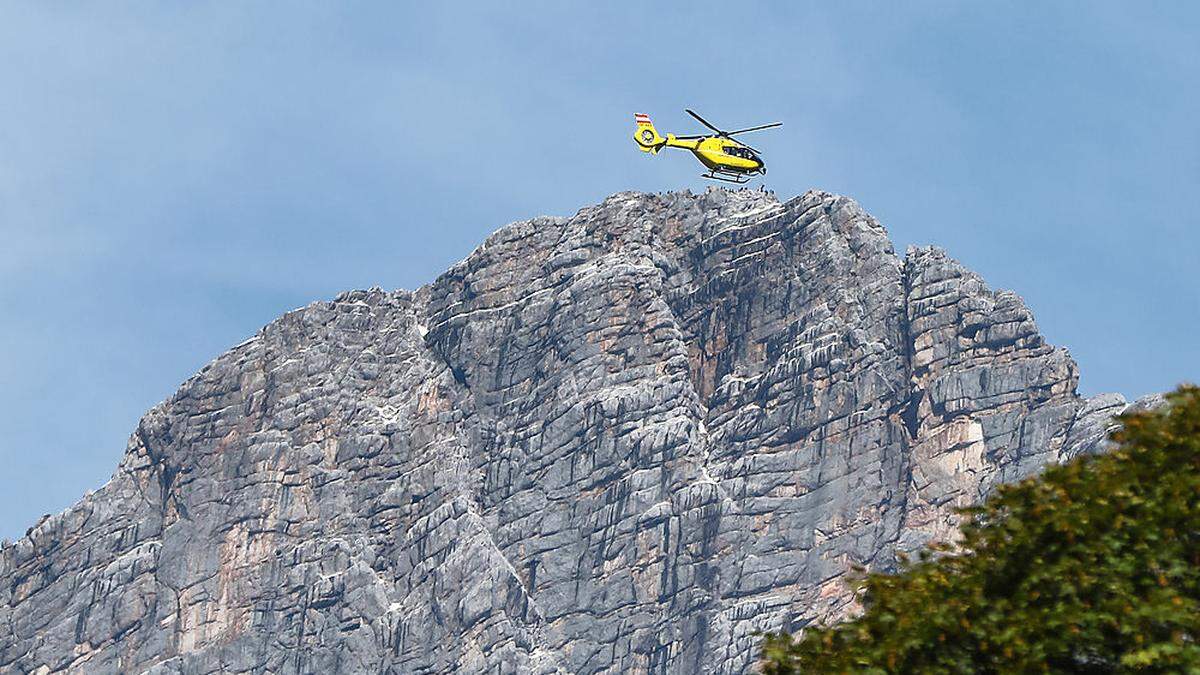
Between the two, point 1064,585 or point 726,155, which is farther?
point 726,155

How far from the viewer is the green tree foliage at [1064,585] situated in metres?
48.6

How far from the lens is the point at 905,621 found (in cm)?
5025

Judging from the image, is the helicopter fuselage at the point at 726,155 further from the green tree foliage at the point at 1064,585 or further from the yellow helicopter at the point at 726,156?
the green tree foliage at the point at 1064,585

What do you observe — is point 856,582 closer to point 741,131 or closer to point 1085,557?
point 1085,557

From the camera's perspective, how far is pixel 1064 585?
1953 inches

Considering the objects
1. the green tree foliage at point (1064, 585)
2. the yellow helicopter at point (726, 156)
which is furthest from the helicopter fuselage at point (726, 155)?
the green tree foliage at point (1064, 585)

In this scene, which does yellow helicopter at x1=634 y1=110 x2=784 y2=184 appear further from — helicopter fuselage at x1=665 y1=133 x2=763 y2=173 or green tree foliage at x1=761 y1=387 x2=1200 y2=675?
green tree foliage at x1=761 y1=387 x2=1200 y2=675

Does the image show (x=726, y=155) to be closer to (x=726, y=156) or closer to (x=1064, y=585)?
(x=726, y=156)

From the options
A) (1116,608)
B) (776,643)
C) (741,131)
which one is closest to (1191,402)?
(1116,608)

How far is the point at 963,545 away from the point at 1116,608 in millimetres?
4433

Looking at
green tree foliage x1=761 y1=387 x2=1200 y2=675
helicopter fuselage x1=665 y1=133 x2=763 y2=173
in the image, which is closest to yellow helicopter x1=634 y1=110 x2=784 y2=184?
helicopter fuselage x1=665 y1=133 x2=763 y2=173

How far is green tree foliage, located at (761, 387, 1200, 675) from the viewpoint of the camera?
48562mm

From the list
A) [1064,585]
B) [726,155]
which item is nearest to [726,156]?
[726,155]

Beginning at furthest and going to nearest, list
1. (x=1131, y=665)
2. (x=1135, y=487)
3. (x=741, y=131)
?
1. (x=741, y=131)
2. (x=1135, y=487)
3. (x=1131, y=665)
